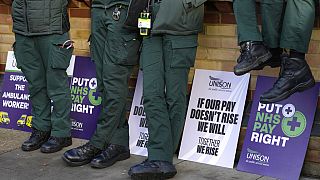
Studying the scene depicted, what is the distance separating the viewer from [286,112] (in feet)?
16.9

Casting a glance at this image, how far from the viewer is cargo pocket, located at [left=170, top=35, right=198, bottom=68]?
497cm

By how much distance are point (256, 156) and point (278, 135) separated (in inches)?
9.8

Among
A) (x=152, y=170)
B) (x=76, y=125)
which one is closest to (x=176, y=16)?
(x=152, y=170)

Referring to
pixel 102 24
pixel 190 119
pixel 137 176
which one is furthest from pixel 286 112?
pixel 102 24

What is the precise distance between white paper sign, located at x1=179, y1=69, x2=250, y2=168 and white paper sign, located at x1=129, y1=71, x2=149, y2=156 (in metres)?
0.38

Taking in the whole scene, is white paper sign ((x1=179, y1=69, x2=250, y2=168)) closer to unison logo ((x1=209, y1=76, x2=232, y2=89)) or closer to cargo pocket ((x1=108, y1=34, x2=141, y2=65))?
unison logo ((x1=209, y1=76, x2=232, y2=89))

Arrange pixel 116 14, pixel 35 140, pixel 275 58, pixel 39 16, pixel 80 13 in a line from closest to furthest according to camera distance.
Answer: pixel 275 58 → pixel 116 14 → pixel 39 16 → pixel 35 140 → pixel 80 13

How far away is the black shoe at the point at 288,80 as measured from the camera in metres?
4.34

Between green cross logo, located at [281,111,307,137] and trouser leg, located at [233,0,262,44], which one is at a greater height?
trouser leg, located at [233,0,262,44]

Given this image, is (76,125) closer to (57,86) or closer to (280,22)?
(57,86)

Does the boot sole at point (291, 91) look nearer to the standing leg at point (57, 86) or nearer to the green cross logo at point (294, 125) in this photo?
the green cross logo at point (294, 125)

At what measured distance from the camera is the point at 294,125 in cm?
509

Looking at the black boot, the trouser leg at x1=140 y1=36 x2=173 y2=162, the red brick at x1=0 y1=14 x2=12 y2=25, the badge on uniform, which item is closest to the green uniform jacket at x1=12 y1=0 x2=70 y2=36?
the badge on uniform

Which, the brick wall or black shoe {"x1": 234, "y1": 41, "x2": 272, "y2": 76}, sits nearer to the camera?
black shoe {"x1": 234, "y1": 41, "x2": 272, "y2": 76}
